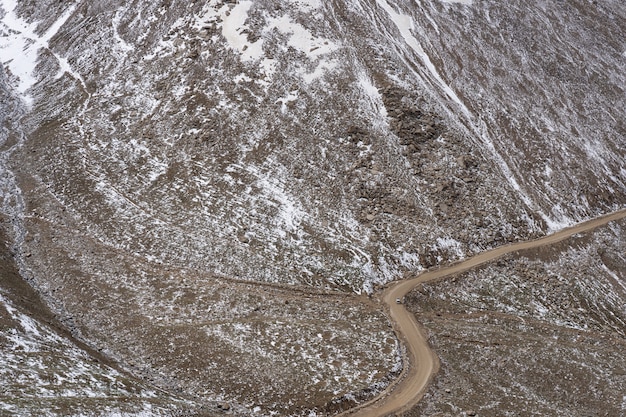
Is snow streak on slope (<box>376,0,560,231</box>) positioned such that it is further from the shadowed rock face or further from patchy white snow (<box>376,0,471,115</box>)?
the shadowed rock face

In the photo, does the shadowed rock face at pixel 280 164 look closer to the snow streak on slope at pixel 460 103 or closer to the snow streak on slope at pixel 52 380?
the snow streak on slope at pixel 460 103

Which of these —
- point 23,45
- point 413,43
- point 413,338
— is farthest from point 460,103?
point 23,45

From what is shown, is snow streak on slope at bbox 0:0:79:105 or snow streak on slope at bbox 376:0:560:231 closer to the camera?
snow streak on slope at bbox 376:0:560:231

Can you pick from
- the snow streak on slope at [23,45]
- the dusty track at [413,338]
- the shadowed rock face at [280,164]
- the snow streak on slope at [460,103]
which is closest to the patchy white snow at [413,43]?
the snow streak on slope at [460,103]

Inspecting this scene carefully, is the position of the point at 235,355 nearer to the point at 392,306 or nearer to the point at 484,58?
the point at 392,306

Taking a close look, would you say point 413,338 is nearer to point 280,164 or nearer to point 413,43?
point 280,164

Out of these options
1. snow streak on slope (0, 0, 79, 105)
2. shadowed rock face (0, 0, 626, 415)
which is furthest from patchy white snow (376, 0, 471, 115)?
snow streak on slope (0, 0, 79, 105)
